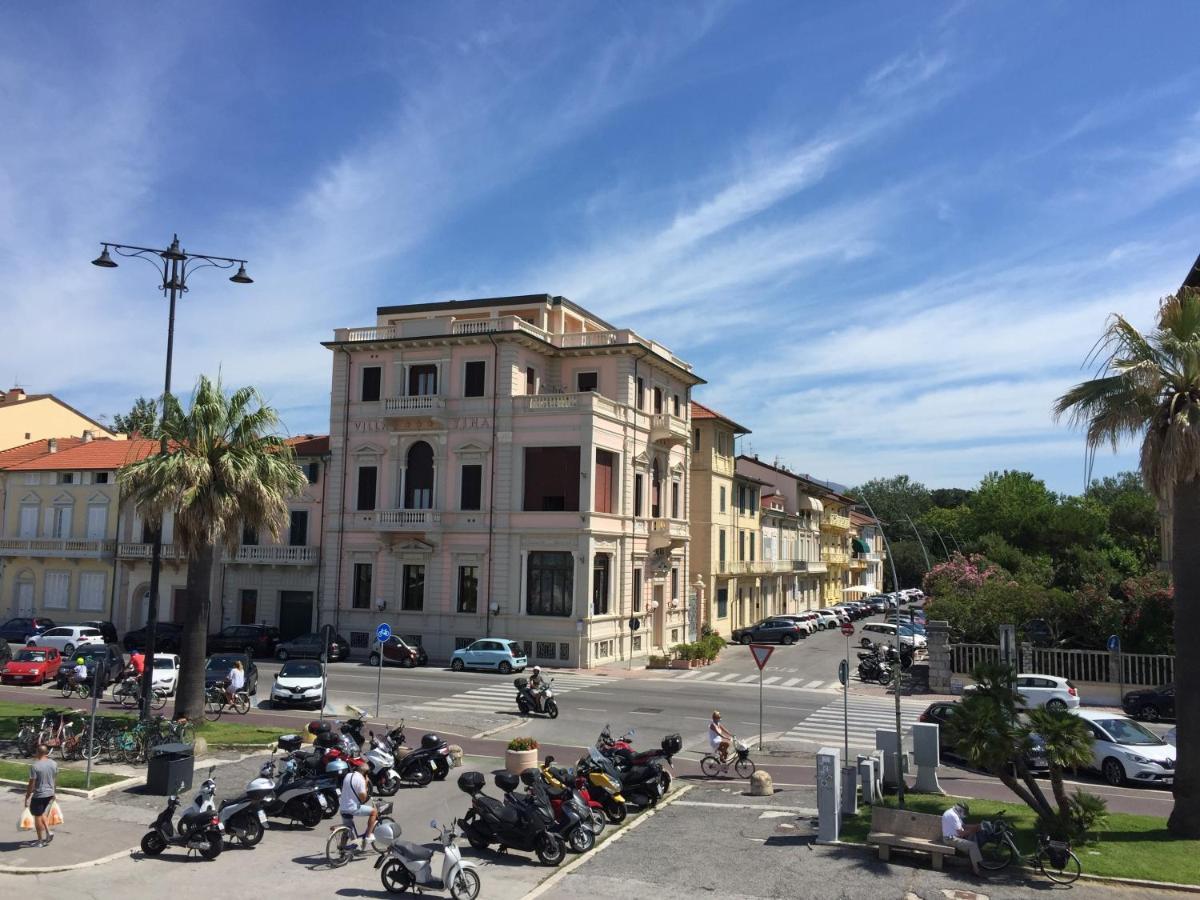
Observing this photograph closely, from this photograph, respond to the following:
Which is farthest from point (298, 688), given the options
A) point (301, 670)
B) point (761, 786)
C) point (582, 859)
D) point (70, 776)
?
point (582, 859)

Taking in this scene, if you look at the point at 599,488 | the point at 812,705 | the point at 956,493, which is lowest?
the point at 812,705

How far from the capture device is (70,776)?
59.1 feet

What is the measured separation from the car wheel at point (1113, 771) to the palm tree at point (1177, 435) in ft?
21.9

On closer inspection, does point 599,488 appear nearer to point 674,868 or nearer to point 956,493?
point 674,868

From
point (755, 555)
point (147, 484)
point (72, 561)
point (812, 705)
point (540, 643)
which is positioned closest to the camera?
point (147, 484)

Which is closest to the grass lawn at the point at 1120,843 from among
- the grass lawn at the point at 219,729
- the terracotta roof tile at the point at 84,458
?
the grass lawn at the point at 219,729

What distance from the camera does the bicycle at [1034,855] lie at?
1260cm

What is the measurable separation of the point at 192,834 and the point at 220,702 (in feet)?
48.3

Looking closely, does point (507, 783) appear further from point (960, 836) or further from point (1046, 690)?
point (1046, 690)

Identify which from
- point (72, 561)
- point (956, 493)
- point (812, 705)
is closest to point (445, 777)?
point (812, 705)

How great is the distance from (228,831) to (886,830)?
9.73 metres

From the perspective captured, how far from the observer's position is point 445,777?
19.0m

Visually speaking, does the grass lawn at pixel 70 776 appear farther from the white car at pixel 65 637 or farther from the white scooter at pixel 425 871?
the white car at pixel 65 637

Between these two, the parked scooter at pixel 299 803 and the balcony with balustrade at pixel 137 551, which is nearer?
the parked scooter at pixel 299 803
